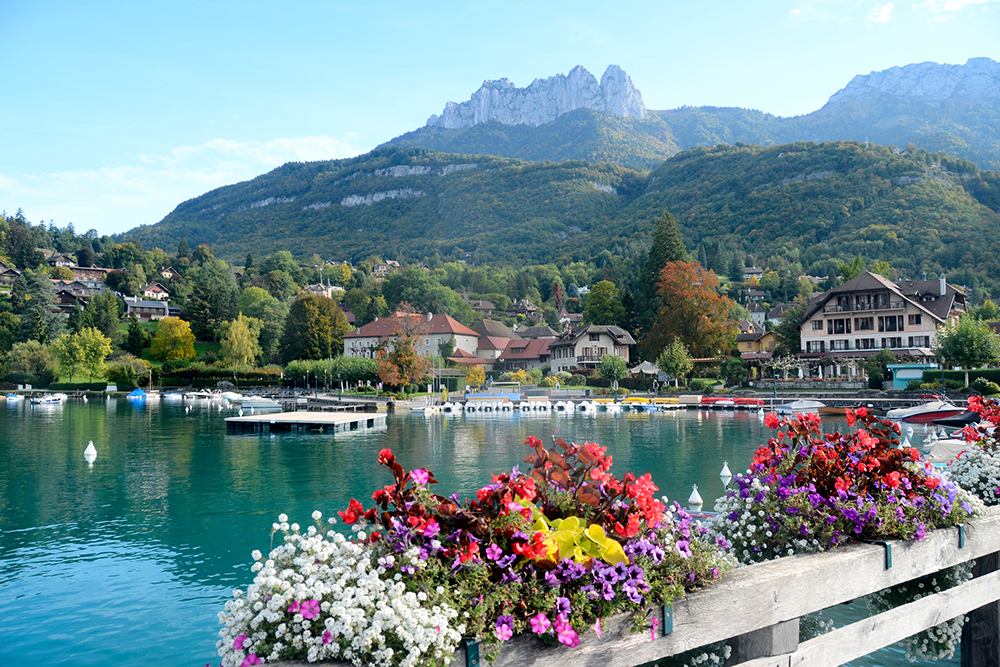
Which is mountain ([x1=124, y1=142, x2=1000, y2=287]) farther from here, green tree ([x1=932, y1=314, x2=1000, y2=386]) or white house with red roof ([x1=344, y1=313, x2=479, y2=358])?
green tree ([x1=932, y1=314, x2=1000, y2=386])

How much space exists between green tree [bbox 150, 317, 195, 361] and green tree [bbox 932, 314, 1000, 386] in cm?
9865

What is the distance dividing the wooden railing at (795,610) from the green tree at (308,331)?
8720cm

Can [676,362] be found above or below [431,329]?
below

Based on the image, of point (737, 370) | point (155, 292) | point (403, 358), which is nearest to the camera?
point (737, 370)

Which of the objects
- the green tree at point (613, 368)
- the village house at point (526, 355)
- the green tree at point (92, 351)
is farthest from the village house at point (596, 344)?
the green tree at point (92, 351)

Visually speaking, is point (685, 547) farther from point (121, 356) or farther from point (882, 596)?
point (121, 356)

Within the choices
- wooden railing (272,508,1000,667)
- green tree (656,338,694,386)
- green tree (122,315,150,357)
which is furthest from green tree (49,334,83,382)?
wooden railing (272,508,1000,667)

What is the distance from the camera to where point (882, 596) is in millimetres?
5035

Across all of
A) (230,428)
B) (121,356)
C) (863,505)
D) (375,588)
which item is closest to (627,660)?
(375,588)

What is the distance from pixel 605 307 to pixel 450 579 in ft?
295

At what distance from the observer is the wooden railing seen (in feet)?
9.55

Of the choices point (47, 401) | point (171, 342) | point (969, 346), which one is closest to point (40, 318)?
point (171, 342)

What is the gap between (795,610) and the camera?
12.0 feet

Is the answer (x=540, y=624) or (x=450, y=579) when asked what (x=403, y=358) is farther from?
(x=540, y=624)
